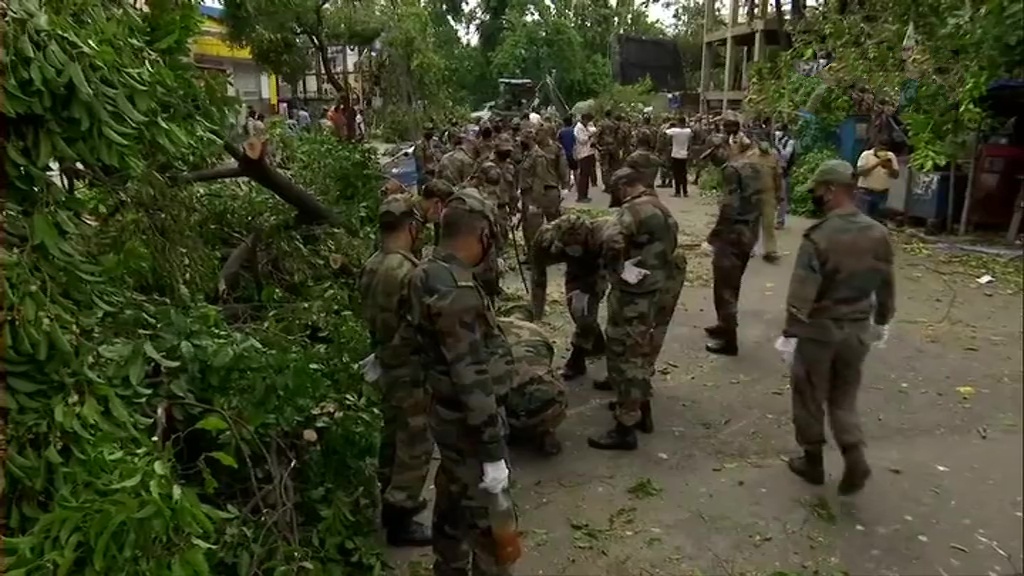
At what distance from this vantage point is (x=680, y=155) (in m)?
13.8

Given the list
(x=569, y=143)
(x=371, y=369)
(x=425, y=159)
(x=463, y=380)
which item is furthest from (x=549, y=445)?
(x=569, y=143)

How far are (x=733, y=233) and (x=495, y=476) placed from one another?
3.65m

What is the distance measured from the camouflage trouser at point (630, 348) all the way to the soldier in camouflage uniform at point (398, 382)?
1.40 metres

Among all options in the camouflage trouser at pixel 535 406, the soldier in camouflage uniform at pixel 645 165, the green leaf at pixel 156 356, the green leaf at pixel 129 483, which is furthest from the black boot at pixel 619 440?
the green leaf at pixel 129 483

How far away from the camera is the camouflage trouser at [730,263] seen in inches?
238

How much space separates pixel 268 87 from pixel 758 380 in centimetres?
1065

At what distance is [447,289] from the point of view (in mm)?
2941

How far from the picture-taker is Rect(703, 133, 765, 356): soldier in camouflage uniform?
19.7 ft

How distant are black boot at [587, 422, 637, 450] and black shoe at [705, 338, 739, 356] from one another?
5.92ft

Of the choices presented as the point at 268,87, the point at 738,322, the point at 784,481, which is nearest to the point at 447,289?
the point at 784,481

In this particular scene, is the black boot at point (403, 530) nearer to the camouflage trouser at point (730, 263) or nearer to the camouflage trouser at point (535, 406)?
the camouflage trouser at point (535, 406)

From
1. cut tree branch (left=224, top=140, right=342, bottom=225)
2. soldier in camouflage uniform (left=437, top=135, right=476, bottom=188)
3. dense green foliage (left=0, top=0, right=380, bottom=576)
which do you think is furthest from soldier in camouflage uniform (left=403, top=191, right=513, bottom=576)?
soldier in camouflage uniform (left=437, top=135, right=476, bottom=188)

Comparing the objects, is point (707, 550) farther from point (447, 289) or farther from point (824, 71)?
point (824, 71)

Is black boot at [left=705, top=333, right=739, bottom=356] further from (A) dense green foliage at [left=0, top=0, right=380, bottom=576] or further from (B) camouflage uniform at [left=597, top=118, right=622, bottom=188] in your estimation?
(B) camouflage uniform at [left=597, top=118, right=622, bottom=188]
